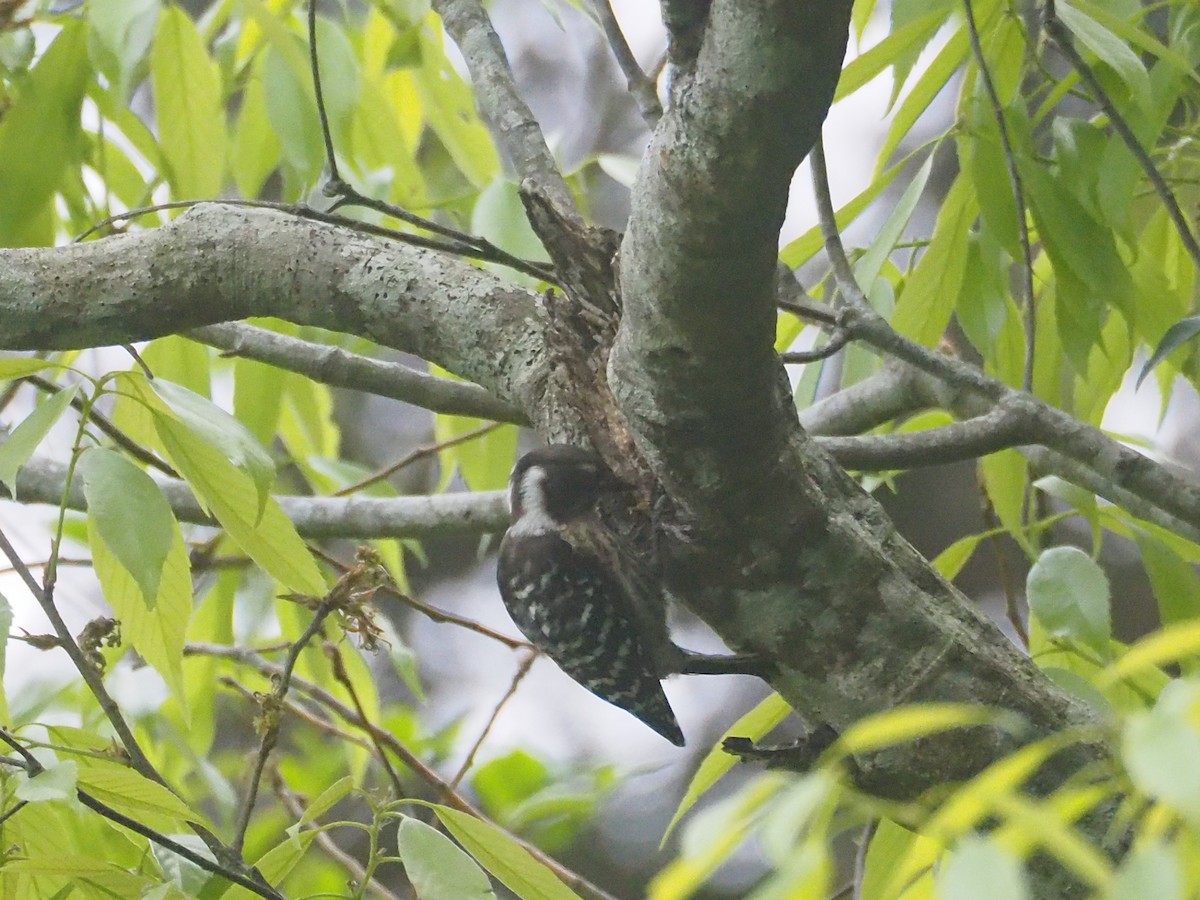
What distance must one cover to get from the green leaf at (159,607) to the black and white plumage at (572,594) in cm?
48

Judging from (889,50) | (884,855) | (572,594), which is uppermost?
(889,50)

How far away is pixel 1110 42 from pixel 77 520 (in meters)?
2.00

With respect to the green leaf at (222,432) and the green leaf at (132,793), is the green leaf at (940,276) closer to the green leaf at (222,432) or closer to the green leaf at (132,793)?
the green leaf at (222,432)

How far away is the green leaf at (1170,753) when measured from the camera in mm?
366

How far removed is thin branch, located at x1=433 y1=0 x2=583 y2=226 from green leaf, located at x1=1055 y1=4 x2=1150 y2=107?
564mm

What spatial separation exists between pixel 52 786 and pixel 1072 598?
1.05 metres

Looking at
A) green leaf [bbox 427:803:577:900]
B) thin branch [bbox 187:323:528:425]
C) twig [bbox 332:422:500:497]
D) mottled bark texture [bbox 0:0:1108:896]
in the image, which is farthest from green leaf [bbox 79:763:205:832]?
twig [bbox 332:422:500:497]

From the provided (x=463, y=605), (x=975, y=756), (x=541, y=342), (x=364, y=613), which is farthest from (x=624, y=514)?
(x=463, y=605)

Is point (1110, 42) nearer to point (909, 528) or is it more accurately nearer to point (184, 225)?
point (184, 225)

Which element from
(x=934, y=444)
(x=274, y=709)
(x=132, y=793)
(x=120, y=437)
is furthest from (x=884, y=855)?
(x=120, y=437)

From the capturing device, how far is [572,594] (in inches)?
64.3

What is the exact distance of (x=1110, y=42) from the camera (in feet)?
3.84

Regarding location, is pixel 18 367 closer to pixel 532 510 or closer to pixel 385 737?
pixel 532 510

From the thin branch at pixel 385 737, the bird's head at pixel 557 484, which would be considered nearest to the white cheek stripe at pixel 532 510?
the bird's head at pixel 557 484
